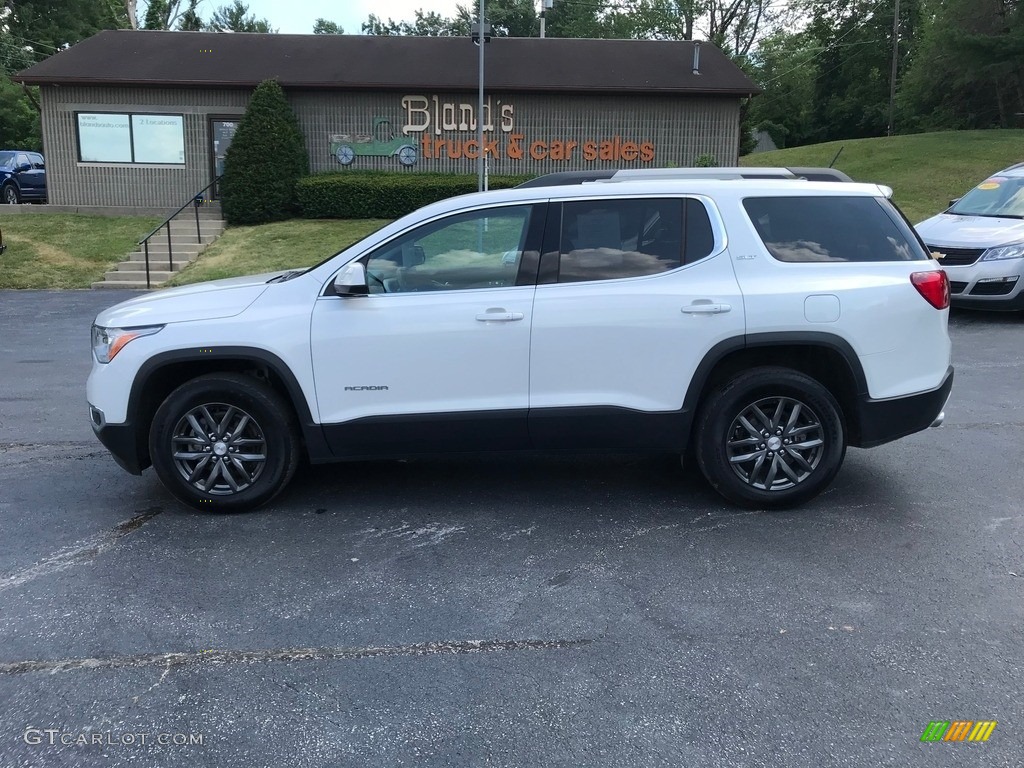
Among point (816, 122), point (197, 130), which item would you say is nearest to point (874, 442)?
point (197, 130)

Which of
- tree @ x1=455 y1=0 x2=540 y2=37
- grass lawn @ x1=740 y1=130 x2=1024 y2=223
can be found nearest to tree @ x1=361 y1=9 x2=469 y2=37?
tree @ x1=455 y1=0 x2=540 y2=37

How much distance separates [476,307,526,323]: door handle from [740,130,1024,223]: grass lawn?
62.3ft

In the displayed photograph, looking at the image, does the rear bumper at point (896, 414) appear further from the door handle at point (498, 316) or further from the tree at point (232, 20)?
the tree at point (232, 20)

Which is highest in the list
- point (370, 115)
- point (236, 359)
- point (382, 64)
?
point (382, 64)

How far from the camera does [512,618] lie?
12.6ft

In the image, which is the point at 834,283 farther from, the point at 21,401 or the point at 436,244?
the point at 21,401

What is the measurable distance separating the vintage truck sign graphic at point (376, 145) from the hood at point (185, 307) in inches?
760

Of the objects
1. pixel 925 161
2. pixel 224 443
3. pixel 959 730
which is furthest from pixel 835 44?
pixel 959 730

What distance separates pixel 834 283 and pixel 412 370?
2373mm

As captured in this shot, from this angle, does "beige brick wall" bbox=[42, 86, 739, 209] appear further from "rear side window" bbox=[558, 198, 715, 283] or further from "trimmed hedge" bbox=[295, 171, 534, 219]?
"rear side window" bbox=[558, 198, 715, 283]

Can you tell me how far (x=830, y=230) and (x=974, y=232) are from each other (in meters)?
8.04

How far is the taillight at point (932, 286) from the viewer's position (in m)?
4.92

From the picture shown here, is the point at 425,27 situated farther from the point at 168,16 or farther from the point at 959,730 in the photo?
the point at 959,730

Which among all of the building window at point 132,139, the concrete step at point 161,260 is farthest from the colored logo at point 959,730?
the building window at point 132,139
